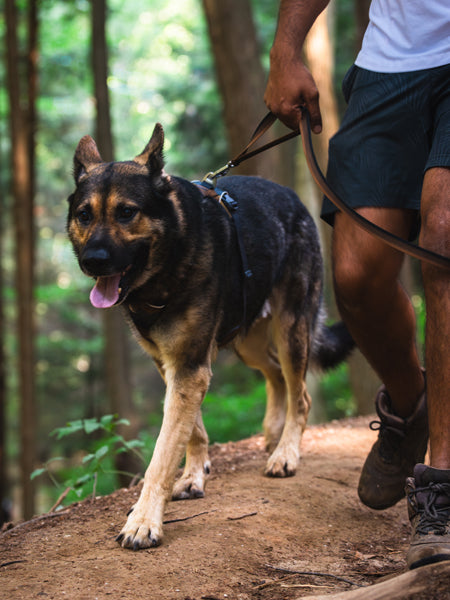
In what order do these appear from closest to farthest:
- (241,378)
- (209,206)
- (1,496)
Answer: (209,206) < (1,496) < (241,378)

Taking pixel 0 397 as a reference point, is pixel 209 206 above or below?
above

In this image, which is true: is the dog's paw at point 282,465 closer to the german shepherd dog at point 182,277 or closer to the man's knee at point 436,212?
the german shepherd dog at point 182,277

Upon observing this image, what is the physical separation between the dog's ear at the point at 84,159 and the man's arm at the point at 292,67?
1.25m

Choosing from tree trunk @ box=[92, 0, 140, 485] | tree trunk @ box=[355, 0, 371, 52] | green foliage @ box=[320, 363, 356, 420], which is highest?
tree trunk @ box=[355, 0, 371, 52]

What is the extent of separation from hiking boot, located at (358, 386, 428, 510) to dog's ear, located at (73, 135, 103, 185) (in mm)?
2141

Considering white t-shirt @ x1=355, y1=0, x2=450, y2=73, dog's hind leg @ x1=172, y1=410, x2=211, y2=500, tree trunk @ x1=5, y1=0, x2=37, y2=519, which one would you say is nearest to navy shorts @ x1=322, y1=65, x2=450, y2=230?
white t-shirt @ x1=355, y1=0, x2=450, y2=73

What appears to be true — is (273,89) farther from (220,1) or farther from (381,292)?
(220,1)

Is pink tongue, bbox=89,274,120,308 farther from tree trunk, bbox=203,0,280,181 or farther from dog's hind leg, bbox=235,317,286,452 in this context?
tree trunk, bbox=203,0,280,181

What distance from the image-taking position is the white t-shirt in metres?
2.86

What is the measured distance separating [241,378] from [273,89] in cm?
1555

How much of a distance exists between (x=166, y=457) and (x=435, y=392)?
4.82ft

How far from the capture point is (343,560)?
3.14 metres

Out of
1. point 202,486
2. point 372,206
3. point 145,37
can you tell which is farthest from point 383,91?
point 145,37

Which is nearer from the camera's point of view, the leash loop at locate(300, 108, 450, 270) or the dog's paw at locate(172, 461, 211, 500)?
the leash loop at locate(300, 108, 450, 270)
